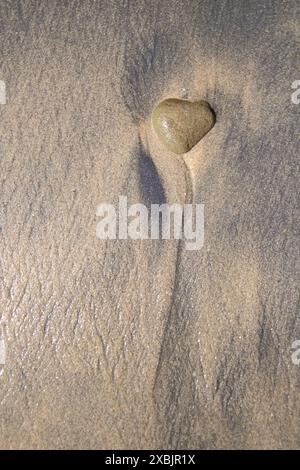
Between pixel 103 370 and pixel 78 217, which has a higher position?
pixel 78 217

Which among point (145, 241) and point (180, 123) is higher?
point (180, 123)

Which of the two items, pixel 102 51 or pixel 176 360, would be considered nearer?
pixel 176 360
